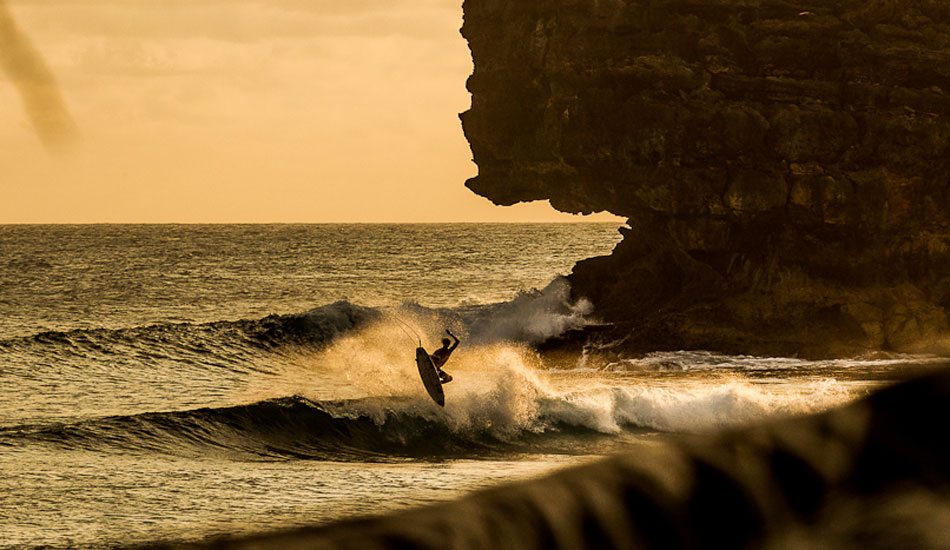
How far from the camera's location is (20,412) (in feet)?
76.8

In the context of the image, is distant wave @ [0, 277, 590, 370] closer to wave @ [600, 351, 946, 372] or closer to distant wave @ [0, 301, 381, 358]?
distant wave @ [0, 301, 381, 358]

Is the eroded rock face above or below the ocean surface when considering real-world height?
above

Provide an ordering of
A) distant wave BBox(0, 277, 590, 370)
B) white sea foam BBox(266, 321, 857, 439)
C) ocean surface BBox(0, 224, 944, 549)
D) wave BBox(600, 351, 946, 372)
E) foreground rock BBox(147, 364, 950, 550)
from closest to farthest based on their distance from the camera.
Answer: foreground rock BBox(147, 364, 950, 550) < ocean surface BBox(0, 224, 944, 549) < white sea foam BBox(266, 321, 857, 439) < wave BBox(600, 351, 946, 372) < distant wave BBox(0, 277, 590, 370)

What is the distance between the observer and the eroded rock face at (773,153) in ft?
98.5

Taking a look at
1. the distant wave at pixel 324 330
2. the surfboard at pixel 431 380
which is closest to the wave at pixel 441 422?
the surfboard at pixel 431 380

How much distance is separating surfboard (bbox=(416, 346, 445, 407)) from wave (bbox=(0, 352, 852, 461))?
0.23 m

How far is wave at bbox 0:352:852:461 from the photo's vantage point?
21.0 m

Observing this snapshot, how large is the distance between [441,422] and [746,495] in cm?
2308

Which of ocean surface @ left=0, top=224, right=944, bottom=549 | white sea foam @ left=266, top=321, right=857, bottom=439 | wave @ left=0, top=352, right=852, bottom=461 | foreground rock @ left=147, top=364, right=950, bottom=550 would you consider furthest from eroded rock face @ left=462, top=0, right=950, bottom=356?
foreground rock @ left=147, top=364, right=950, bottom=550

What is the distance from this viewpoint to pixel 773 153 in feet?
100

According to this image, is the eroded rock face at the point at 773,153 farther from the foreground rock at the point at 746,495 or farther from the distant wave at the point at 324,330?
the foreground rock at the point at 746,495

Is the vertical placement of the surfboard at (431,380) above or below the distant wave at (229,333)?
above

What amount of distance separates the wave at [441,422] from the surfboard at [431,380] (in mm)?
232

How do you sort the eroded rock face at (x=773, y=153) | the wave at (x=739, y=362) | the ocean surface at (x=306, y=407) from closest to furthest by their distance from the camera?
the ocean surface at (x=306, y=407) < the wave at (x=739, y=362) < the eroded rock face at (x=773, y=153)
